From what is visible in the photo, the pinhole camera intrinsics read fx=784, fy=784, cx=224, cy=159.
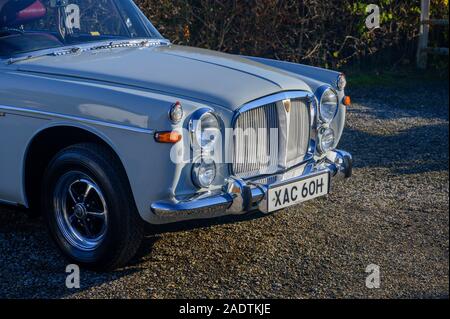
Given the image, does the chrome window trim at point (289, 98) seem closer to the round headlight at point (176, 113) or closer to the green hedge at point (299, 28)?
the round headlight at point (176, 113)

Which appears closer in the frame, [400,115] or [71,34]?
[71,34]

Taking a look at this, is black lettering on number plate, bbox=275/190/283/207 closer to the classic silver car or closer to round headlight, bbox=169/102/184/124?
the classic silver car

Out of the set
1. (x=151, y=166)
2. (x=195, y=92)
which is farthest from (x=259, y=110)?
(x=151, y=166)

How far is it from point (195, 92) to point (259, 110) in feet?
1.39

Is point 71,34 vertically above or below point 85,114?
above

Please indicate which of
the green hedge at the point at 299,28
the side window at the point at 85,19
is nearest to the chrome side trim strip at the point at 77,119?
the side window at the point at 85,19

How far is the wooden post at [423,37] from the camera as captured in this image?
12.1 m

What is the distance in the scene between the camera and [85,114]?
4.59 m

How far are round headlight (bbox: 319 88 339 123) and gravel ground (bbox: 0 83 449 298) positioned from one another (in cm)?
79

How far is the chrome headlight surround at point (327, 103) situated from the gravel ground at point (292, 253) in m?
0.80

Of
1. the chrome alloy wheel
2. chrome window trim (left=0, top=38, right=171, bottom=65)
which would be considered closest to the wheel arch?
the chrome alloy wheel
